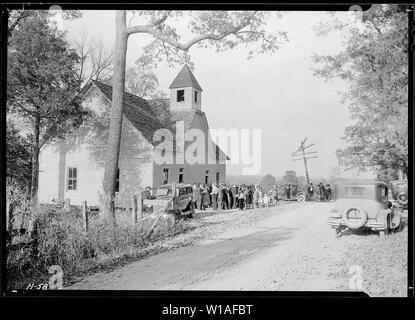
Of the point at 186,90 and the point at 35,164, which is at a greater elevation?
the point at 186,90

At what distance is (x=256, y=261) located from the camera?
211 cm

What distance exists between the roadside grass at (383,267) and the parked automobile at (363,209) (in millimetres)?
95

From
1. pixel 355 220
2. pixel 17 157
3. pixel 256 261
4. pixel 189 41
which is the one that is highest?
pixel 189 41

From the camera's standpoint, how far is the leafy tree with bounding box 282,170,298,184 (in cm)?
214

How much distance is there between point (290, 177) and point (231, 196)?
512mm

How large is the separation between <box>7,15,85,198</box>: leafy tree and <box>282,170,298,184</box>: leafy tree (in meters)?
1.78

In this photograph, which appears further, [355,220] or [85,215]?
[85,215]

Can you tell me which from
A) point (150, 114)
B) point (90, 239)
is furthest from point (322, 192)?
point (90, 239)

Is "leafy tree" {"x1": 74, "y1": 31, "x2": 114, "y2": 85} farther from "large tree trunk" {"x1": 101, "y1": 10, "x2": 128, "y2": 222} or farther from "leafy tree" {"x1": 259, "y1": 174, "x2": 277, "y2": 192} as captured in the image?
"leafy tree" {"x1": 259, "y1": 174, "x2": 277, "y2": 192}

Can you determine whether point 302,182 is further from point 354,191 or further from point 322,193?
point 354,191

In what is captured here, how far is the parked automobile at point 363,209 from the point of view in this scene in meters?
2.01

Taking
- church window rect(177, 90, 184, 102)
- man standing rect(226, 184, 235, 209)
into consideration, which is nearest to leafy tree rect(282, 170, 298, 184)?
man standing rect(226, 184, 235, 209)

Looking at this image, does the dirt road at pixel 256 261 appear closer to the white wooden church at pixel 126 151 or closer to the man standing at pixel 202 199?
the man standing at pixel 202 199
